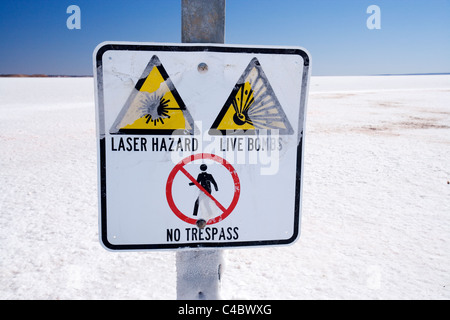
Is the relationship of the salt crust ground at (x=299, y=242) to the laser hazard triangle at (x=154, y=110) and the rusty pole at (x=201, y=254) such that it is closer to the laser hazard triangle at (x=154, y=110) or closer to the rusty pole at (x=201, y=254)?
the rusty pole at (x=201, y=254)

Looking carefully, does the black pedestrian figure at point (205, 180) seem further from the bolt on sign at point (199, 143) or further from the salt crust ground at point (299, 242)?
the salt crust ground at point (299, 242)

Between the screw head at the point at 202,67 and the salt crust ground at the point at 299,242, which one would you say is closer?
the screw head at the point at 202,67

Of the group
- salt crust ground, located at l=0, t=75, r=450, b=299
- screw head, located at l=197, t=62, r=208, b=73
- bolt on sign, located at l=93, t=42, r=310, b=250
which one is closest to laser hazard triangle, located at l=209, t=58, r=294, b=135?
bolt on sign, located at l=93, t=42, r=310, b=250

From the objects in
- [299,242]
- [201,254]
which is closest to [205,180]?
[201,254]

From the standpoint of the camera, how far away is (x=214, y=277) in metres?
1.19

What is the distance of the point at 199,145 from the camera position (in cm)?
112

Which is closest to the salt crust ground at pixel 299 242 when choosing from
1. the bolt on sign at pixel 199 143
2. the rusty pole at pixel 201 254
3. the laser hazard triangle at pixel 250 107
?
the rusty pole at pixel 201 254

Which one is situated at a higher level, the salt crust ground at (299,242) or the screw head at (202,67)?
the screw head at (202,67)

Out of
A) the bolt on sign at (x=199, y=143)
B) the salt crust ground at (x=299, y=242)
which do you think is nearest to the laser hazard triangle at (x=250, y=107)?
the bolt on sign at (x=199, y=143)

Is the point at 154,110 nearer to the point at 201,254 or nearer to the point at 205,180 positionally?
the point at 205,180

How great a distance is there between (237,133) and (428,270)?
8.02ft

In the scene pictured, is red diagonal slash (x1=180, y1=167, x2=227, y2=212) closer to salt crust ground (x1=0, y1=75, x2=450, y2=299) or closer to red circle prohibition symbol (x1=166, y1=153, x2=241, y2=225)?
red circle prohibition symbol (x1=166, y1=153, x2=241, y2=225)

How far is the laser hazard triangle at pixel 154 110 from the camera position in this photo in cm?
108

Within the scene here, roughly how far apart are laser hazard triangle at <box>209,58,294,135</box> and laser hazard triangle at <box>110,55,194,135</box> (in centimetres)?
10
